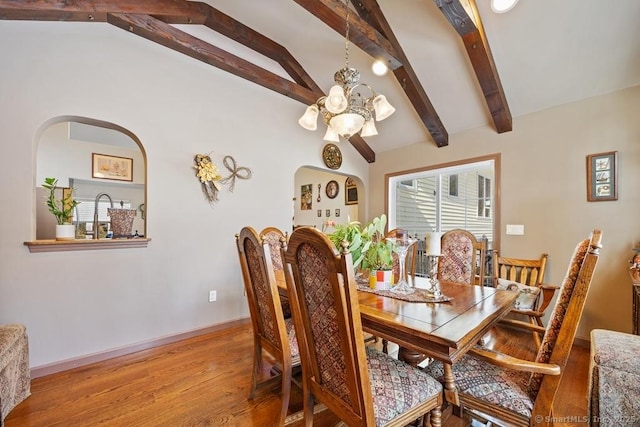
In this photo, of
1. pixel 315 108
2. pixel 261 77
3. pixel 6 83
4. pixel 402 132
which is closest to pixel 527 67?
pixel 402 132

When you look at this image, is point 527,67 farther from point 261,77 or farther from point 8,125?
point 8,125

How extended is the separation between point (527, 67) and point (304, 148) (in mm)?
2536

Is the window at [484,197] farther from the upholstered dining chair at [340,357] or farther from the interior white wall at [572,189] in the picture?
the upholstered dining chair at [340,357]

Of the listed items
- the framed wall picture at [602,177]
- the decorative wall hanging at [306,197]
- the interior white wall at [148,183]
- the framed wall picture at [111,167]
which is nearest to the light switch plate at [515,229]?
the framed wall picture at [602,177]

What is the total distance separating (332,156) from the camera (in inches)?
160

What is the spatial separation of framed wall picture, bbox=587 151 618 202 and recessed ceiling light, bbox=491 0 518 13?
160 centimetres

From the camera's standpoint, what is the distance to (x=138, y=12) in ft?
7.13

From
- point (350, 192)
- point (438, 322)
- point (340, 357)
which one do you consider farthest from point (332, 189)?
point (340, 357)

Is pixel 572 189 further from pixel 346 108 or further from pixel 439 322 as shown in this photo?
pixel 439 322

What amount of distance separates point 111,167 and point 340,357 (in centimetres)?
549

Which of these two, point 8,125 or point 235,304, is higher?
point 8,125

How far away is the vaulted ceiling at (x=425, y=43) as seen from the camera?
2.14 m

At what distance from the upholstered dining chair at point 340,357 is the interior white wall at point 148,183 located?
195 centimetres

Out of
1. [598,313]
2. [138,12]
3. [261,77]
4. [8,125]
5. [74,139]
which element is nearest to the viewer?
[8,125]
